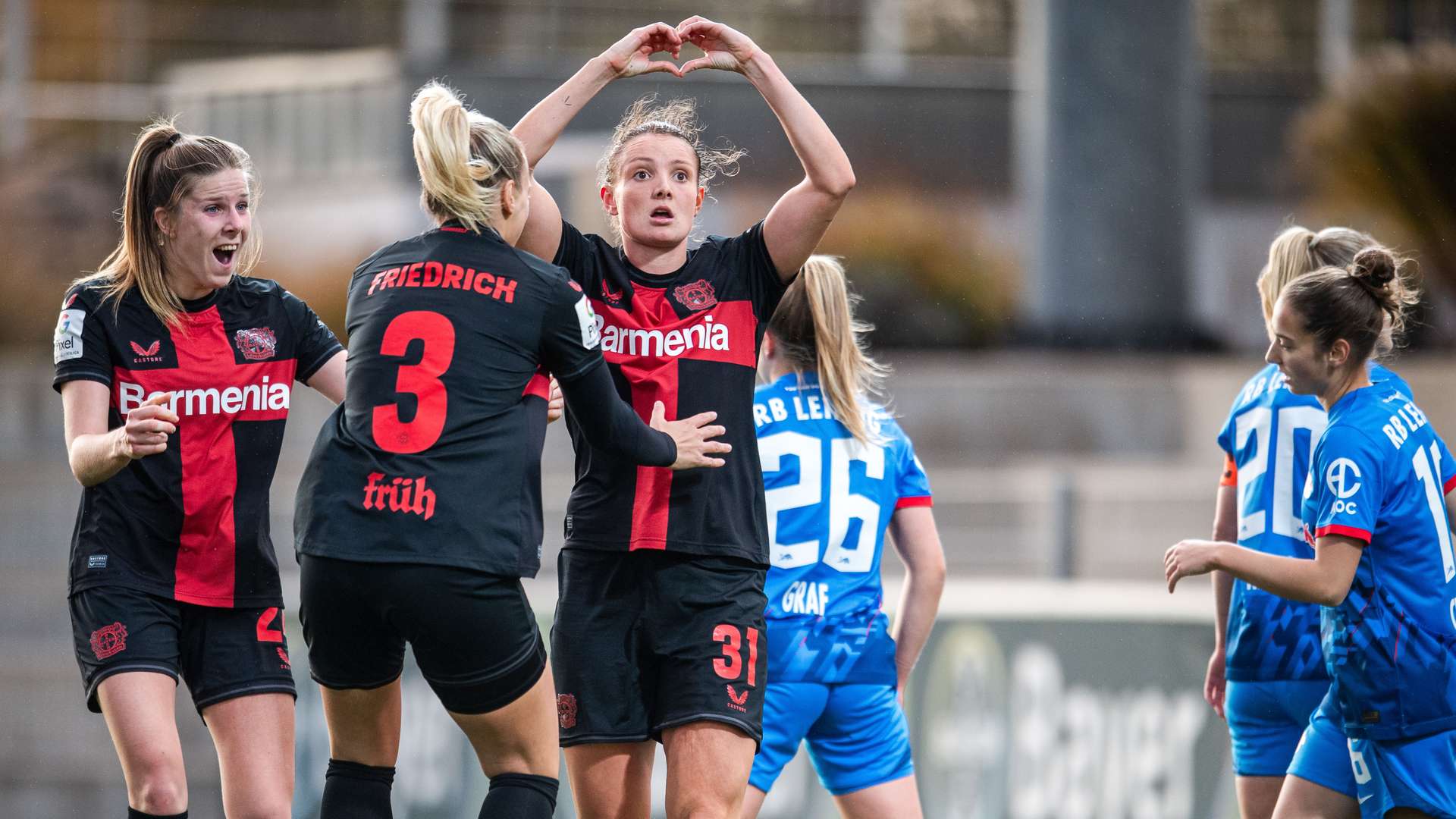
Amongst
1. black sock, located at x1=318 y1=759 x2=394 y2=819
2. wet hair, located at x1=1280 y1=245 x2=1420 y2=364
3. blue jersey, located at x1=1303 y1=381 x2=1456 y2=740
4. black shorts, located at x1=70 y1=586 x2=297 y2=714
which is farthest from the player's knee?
wet hair, located at x1=1280 y1=245 x2=1420 y2=364

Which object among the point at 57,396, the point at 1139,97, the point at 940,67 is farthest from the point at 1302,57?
the point at 57,396

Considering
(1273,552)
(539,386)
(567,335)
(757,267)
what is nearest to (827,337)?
(757,267)

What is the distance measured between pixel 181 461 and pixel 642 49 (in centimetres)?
158

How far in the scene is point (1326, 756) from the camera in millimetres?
4078

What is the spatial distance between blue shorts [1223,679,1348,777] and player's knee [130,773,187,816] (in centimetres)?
290

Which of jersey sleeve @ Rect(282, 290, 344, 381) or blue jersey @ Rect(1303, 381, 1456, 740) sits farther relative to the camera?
jersey sleeve @ Rect(282, 290, 344, 381)

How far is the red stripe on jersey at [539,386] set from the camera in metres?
3.67

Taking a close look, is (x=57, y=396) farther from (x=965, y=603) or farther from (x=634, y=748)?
(x=634, y=748)

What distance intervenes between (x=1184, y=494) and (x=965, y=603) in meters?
2.27

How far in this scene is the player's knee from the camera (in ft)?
12.4

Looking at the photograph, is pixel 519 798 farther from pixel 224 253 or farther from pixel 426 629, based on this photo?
pixel 224 253

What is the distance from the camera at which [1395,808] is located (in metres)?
3.85

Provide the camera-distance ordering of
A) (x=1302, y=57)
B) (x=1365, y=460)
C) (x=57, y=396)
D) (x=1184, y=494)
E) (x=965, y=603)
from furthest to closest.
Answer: (x=1302, y=57) < (x=57, y=396) < (x=1184, y=494) < (x=965, y=603) < (x=1365, y=460)

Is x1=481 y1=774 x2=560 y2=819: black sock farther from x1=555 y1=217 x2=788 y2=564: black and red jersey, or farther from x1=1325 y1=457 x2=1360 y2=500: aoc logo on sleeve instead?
x1=1325 y1=457 x2=1360 y2=500: aoc logo on sleeve
